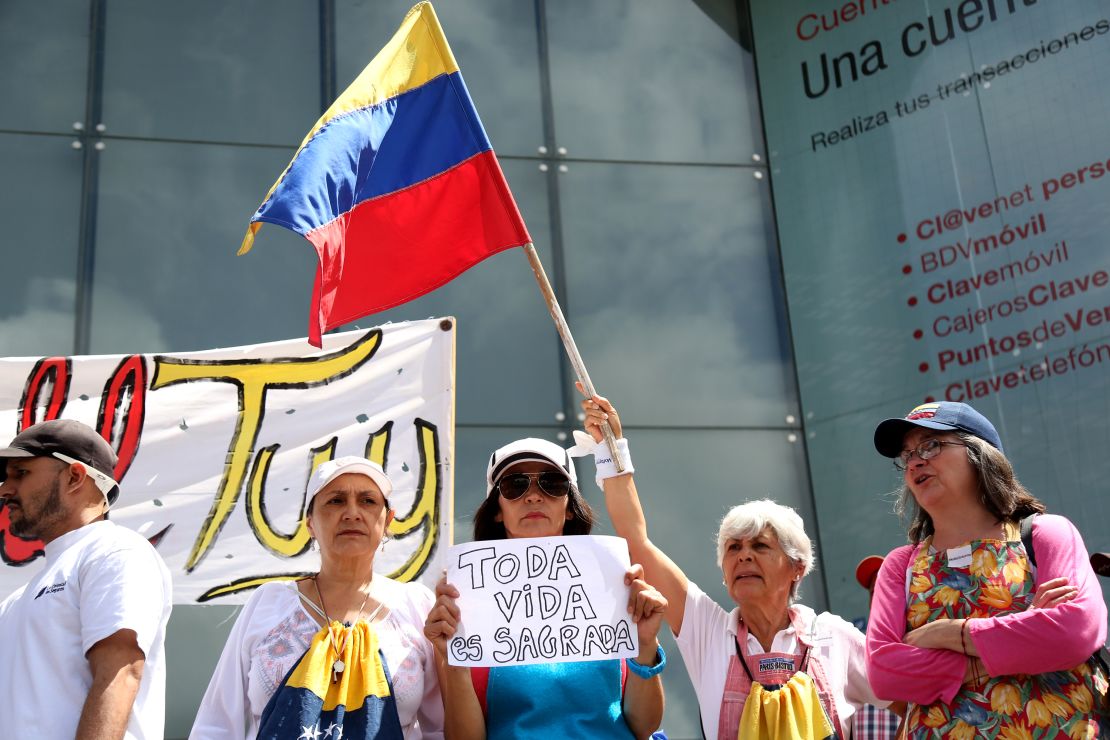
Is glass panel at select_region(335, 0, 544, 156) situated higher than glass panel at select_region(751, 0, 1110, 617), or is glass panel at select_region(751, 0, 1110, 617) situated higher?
glass panel at select_region(335, 0, 544, 156)

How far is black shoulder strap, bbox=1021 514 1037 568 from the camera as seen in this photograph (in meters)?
3.27

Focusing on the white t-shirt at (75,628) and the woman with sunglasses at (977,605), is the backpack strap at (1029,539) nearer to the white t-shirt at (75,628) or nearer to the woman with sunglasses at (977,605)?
the woman with sunglasses at (977,605)

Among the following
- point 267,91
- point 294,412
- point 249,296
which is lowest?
point 294,412

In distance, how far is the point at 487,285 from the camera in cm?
757

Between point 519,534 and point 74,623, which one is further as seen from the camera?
point 519,534

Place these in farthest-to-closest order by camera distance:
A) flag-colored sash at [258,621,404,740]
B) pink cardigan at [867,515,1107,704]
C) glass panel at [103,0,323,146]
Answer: glass panel at [103,0,323,146], flag-colored sash at [258,621,404,740], pink cardigan at [867,515,1107,704]

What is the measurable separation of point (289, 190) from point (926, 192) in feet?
15.1

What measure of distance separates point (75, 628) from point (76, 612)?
41 mm

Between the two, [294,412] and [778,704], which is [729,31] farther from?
[778,704]

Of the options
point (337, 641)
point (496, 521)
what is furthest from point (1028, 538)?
point (337, 641)

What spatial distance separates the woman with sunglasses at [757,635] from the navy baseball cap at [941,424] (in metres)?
0.40

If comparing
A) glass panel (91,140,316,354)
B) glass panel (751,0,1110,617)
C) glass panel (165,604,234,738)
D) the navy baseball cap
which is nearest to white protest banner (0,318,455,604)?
glass panel (165,604,234,738)

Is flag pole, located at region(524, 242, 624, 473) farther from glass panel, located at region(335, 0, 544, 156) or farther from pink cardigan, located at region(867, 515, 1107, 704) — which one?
glass panel, located at region(335, 0, 544, 156)

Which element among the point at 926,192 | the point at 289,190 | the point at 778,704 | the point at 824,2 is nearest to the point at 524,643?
the point at 778,704
